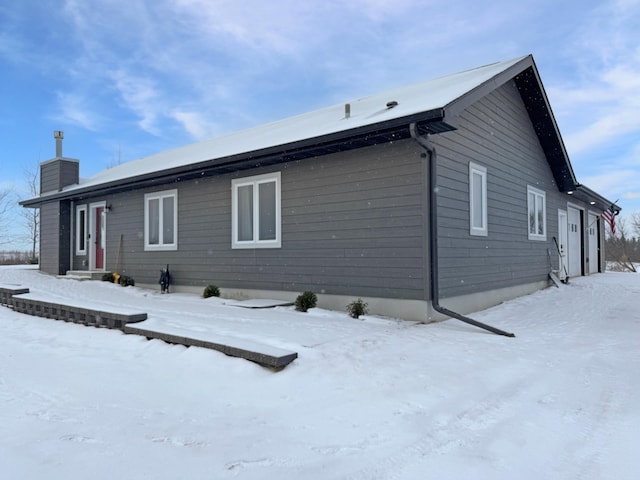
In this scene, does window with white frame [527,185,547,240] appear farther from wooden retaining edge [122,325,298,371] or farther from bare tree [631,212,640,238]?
bare tree [631,212,640,238]

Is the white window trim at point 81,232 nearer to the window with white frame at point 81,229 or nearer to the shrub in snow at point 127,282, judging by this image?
the window with white frame at point 81,229

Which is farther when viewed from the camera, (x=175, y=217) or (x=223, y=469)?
(x=175, y=217)

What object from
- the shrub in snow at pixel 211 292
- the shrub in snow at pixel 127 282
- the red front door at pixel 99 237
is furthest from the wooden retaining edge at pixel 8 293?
the red front door at pixel 99 237

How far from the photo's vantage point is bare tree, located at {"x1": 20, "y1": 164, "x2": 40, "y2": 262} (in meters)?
29.8

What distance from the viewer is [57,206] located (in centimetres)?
1420

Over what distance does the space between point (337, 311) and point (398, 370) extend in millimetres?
3172

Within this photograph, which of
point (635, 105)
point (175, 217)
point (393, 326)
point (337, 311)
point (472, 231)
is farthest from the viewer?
point (635, 105)

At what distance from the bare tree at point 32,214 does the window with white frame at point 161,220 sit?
22192 millimetres

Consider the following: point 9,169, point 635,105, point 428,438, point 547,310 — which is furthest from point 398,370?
point 9,169

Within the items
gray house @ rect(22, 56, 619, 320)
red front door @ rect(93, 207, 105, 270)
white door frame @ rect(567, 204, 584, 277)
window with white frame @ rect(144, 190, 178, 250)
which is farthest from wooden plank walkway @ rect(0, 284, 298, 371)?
white door frame @ rect(567, 204, 584, 277)

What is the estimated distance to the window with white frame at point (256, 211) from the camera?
8695 millimetres

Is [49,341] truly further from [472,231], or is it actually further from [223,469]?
[472,231]

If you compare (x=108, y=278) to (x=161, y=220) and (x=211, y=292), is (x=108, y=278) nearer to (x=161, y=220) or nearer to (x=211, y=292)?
(x=161, y=220)

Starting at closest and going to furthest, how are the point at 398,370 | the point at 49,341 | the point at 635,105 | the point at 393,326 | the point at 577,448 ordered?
the point at 577,448 < the point at 398,370 < the point at 49,341 < the point at 393,326 < the point at 635,105
